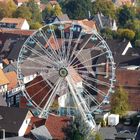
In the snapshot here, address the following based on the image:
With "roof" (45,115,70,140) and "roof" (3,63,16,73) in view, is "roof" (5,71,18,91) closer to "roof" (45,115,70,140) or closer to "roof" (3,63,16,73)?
"roof" (3,63,16,73)

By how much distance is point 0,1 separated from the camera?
73562mm

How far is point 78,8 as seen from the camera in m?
69.5

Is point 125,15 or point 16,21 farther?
point 125,15

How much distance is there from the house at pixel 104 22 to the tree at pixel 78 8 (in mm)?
4310

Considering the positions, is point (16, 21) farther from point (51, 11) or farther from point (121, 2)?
point (121, 2)

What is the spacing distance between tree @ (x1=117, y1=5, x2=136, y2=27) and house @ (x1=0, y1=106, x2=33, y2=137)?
3619 centimetres

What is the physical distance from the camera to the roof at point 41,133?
3005 centimetres

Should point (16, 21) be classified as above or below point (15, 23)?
above

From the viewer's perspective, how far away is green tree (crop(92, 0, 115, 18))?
68500 millimetres

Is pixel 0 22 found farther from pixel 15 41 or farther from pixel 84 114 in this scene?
pixel 84 114

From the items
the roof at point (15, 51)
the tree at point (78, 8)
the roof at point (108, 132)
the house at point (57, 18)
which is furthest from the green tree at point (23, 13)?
the roof at point (108, 132)

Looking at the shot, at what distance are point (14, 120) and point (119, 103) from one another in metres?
6.90

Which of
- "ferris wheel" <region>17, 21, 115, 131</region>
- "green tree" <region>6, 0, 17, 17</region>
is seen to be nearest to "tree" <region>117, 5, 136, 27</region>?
"green tree" <region>6, 0, 17, 17</region>

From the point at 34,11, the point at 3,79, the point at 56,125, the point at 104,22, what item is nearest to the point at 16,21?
the point at 34,11
